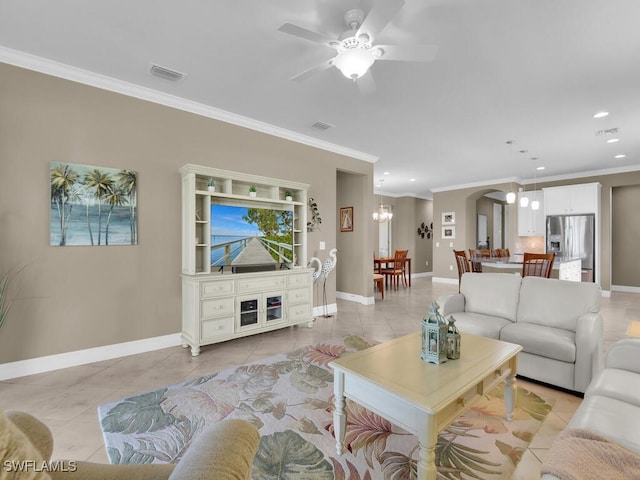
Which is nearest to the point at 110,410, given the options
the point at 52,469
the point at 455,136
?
the point at 52,469

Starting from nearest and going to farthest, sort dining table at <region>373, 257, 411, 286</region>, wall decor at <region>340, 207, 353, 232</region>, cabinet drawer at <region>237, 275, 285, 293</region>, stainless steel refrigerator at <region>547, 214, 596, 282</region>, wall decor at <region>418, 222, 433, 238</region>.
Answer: cabinet drawer at <region>237, 275, 285, 293</region>
wall decor at <region>340, 207, 353, 232</region>
stainless steel refrigerator at <region>547, 214, 596, 282</region>
dining table at <region>373, 257, 411, 286</region>
wall decor at <region>418, 222, 433, 238</region>

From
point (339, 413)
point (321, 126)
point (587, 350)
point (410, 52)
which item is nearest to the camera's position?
point (339, 413)

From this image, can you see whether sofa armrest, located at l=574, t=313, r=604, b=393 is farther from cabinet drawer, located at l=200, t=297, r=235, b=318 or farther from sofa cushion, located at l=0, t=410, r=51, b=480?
cabinet drawer, located at l=200, t=297, r=235, b=318

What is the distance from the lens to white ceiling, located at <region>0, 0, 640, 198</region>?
214cm

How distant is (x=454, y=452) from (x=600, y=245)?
7479 millimetres

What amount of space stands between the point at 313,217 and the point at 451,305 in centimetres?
250

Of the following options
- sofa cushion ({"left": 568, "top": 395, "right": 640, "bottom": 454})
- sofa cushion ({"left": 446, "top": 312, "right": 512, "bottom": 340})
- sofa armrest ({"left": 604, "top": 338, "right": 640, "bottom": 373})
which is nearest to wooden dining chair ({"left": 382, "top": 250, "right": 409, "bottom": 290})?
sofa cushion ({"left": 446, "top": 312, "right": 512, "bottom": 340})

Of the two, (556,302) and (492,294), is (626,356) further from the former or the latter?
(492,294)

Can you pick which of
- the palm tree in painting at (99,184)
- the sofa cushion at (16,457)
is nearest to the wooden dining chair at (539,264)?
the sofa cushion at (16,457)

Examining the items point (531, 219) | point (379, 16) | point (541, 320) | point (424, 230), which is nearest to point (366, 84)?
point (379, 16)

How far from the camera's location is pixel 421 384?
4.98 ft

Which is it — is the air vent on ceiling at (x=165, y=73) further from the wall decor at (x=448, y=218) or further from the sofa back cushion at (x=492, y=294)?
the wall decor at (x=448, y=218)

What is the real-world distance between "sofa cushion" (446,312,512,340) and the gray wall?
3.12 metres

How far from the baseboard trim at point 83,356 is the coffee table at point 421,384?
2.53 metres
